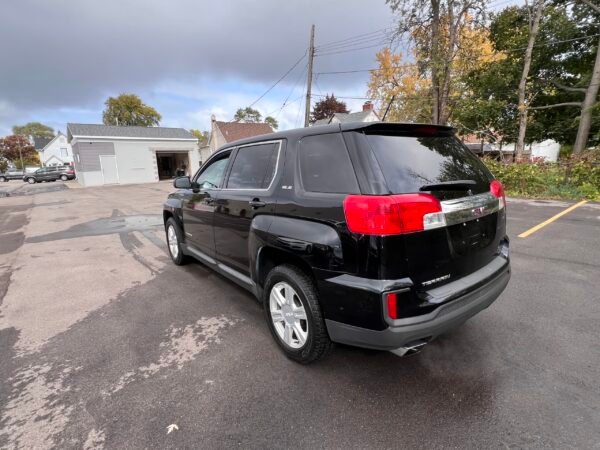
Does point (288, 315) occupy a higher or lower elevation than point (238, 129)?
lower

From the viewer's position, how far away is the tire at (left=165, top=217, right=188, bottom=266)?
4543mm

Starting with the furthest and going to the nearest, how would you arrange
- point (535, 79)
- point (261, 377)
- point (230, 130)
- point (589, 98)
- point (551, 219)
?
point (230, 130)
point (535, 79)
point (589, 98)
point (551, 219)
point (261, 377)

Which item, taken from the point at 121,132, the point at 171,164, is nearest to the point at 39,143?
the point at 171,164

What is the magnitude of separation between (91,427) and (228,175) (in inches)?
92.8

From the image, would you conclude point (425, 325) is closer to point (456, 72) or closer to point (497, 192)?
point (497, 192)

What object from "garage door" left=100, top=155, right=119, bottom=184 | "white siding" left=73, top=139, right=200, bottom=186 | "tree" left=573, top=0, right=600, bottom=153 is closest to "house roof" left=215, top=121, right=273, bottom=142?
"white siding" left=73, top=139, right=200, bottom=186

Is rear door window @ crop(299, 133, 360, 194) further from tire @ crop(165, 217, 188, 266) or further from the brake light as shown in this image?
tire @ crop(165, 217, 188, 266)

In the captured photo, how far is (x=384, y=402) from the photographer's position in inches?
79.9

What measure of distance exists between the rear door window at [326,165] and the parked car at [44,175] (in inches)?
1656

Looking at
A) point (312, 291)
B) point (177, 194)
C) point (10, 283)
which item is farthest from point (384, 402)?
point (10, 283)

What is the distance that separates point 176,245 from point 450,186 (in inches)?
158

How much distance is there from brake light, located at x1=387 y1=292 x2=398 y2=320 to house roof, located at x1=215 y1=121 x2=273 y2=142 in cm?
3606

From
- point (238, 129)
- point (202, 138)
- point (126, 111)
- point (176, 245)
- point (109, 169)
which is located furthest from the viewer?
point (202, 138)

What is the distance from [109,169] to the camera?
84.3 feet
